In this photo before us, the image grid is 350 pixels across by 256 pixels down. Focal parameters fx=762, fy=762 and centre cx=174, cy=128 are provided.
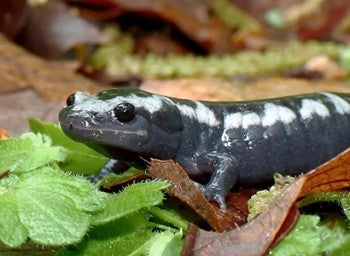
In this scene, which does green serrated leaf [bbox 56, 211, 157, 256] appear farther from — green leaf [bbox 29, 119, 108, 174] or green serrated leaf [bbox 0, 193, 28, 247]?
green leaf [bbox 29, 119, 108, 174]

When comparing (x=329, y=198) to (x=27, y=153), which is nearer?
(x=329, y=198)

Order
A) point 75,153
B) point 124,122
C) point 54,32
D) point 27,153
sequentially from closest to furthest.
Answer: point 27,153 → point 124,122 → point 75,153 → point 54,32

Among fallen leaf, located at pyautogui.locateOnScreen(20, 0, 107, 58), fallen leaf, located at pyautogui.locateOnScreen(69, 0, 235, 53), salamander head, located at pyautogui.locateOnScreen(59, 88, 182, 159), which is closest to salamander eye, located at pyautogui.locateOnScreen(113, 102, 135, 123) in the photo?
salamander head, located at pyautogui.locateOnScreen(59, 88, 182, 159)

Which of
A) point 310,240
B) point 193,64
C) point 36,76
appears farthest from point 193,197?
point 193,64

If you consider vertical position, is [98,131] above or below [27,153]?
above

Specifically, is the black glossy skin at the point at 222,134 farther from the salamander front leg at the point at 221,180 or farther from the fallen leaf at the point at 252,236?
the fallen leaf at the point at 252,236

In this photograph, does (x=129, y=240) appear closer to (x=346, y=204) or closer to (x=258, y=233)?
(x=258, y=233)
